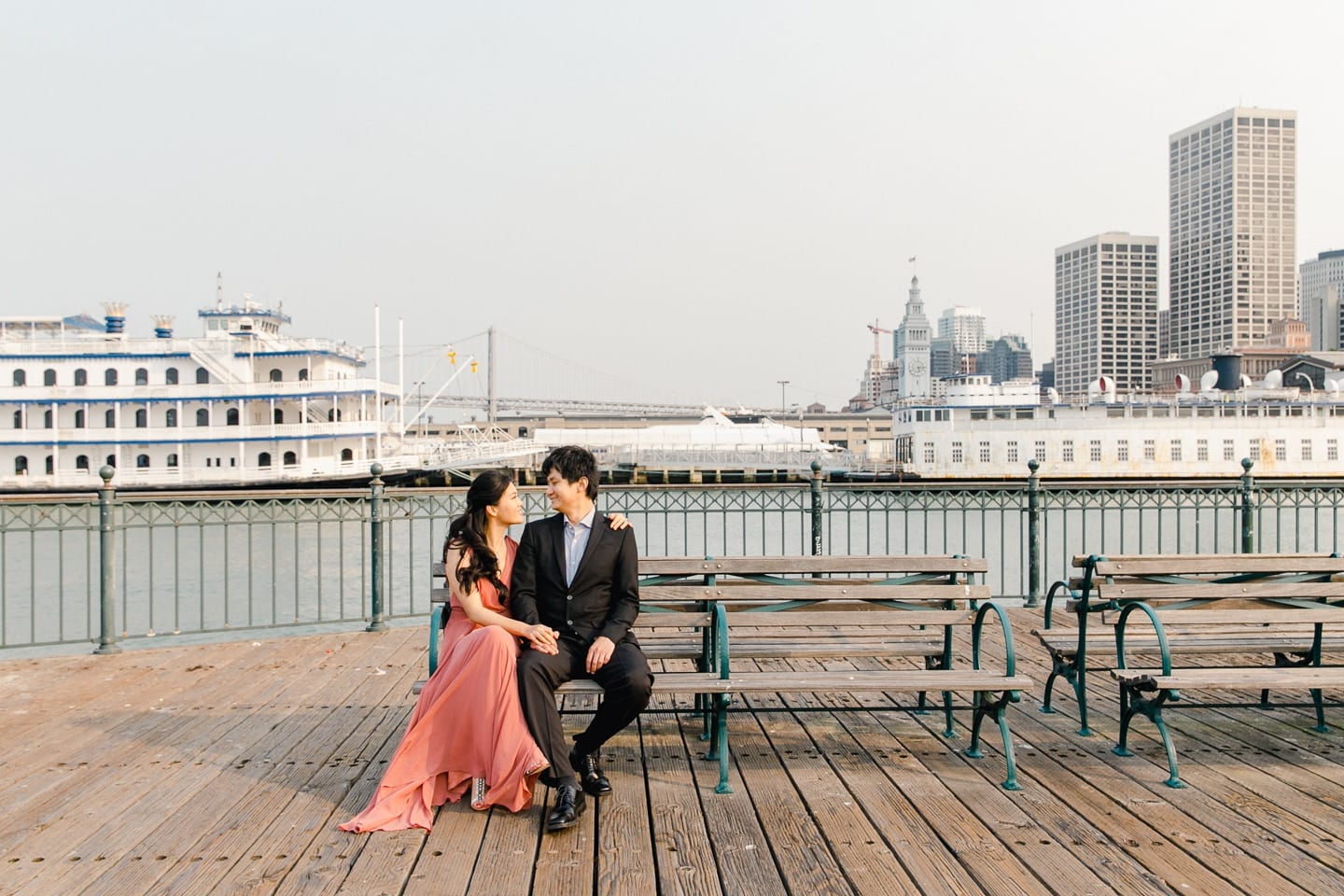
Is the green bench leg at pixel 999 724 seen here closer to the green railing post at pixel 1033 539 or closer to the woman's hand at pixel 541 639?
the woman's hand at pixel 541 639

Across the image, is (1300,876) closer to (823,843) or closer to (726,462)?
(823,843)

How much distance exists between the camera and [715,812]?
159 inches

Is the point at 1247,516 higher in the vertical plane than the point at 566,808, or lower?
higher

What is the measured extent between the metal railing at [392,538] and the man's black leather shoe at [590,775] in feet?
6.07

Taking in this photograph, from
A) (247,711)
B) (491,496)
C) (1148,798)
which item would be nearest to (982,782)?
(1148,798)

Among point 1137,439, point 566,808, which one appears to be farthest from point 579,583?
point 1137,439

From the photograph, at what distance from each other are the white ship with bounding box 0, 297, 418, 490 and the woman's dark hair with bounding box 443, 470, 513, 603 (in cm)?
4488

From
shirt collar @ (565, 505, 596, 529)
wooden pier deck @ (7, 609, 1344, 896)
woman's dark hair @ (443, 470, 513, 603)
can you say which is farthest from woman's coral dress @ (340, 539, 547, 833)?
shirt collar @ (565, 505, 596, 529)

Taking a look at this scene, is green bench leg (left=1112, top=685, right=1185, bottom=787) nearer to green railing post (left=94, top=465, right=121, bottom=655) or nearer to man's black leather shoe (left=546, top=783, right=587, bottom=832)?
man's black leather shoe (left=546, top=783, right=587, bottom=832)

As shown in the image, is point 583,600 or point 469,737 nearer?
point 469,737

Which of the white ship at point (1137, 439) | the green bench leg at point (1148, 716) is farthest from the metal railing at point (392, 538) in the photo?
the white ship at point (1137, 439)

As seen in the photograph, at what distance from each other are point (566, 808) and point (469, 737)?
1.70 feet

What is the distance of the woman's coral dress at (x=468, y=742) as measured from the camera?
4.04 metres

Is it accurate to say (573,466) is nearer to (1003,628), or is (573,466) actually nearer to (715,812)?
(715,812)
